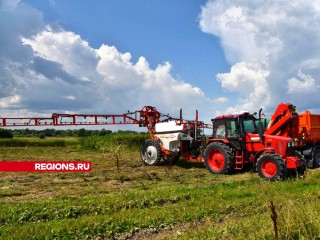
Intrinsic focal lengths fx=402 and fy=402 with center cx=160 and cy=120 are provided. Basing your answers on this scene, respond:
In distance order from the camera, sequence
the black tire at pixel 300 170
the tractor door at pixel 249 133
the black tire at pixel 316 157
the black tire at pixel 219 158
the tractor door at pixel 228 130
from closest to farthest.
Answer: the black tire at pixel 300 170
the tractor door at pixel 249 133
the black tire at pixel 219 158
the tractor door at pixel 228 130
the black tire at pixel 316 157

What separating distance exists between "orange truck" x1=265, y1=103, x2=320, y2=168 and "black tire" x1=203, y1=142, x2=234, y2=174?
1830 millimetres

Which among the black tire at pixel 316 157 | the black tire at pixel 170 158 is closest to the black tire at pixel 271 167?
the black tire at pixel 316 157

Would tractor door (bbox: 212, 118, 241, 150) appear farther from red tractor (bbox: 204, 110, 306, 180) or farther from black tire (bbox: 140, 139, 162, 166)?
black tire (bbox: 140, 139, 162, 166)

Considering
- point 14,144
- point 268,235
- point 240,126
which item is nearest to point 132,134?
point 14,144

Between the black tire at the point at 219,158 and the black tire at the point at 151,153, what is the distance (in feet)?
10.5

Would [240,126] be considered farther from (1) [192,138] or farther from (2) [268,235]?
(2) [268,235]

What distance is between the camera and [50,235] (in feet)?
23.6

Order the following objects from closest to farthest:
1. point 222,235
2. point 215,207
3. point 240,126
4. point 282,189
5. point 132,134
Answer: point 222,235 < point 215,207 < point 282,189 < point 240,126 < point 132,134

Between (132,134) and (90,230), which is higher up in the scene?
(132,134)

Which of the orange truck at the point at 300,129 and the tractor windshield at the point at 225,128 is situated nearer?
the tractor windshield at the point at 225,128

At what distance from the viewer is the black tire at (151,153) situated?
18844 mm

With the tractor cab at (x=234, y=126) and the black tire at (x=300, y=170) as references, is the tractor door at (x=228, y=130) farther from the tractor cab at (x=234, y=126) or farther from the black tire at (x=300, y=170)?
the black tire at (x=300, y=170)

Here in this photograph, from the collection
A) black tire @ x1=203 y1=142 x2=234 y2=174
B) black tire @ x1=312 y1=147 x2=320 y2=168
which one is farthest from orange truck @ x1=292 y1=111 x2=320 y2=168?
black tire @ x1=203 y1=142 x2=234 y2=174

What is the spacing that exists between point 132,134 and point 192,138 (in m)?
14.1
